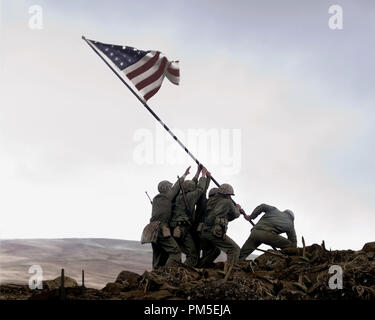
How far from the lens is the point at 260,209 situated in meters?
19.5

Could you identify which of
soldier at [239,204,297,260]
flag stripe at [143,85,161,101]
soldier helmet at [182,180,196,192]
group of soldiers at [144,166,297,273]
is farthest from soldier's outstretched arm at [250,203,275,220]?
flag stripe at [143,85,161,101]

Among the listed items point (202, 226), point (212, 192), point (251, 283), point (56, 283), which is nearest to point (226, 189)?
point (212, 192)

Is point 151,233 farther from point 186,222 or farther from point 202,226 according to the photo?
point 202,226

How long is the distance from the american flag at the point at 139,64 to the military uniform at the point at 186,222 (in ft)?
9.39

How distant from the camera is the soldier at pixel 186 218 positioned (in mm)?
18297

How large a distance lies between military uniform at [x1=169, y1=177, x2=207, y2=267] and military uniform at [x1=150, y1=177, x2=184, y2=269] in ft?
0.57

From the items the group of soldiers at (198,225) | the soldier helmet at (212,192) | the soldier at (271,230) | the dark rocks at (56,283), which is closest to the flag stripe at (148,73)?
the group of soldiers at (198,225)

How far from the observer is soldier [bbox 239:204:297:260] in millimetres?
19094

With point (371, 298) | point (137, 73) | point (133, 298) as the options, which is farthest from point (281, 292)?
point (137, 73)

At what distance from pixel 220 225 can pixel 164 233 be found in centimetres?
136

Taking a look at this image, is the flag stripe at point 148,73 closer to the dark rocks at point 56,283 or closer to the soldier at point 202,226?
the soldier at point 202,226

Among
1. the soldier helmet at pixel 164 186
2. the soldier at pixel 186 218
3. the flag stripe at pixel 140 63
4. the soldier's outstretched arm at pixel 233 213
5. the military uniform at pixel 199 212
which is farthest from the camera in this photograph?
the flag stripe at pixel 140 63
